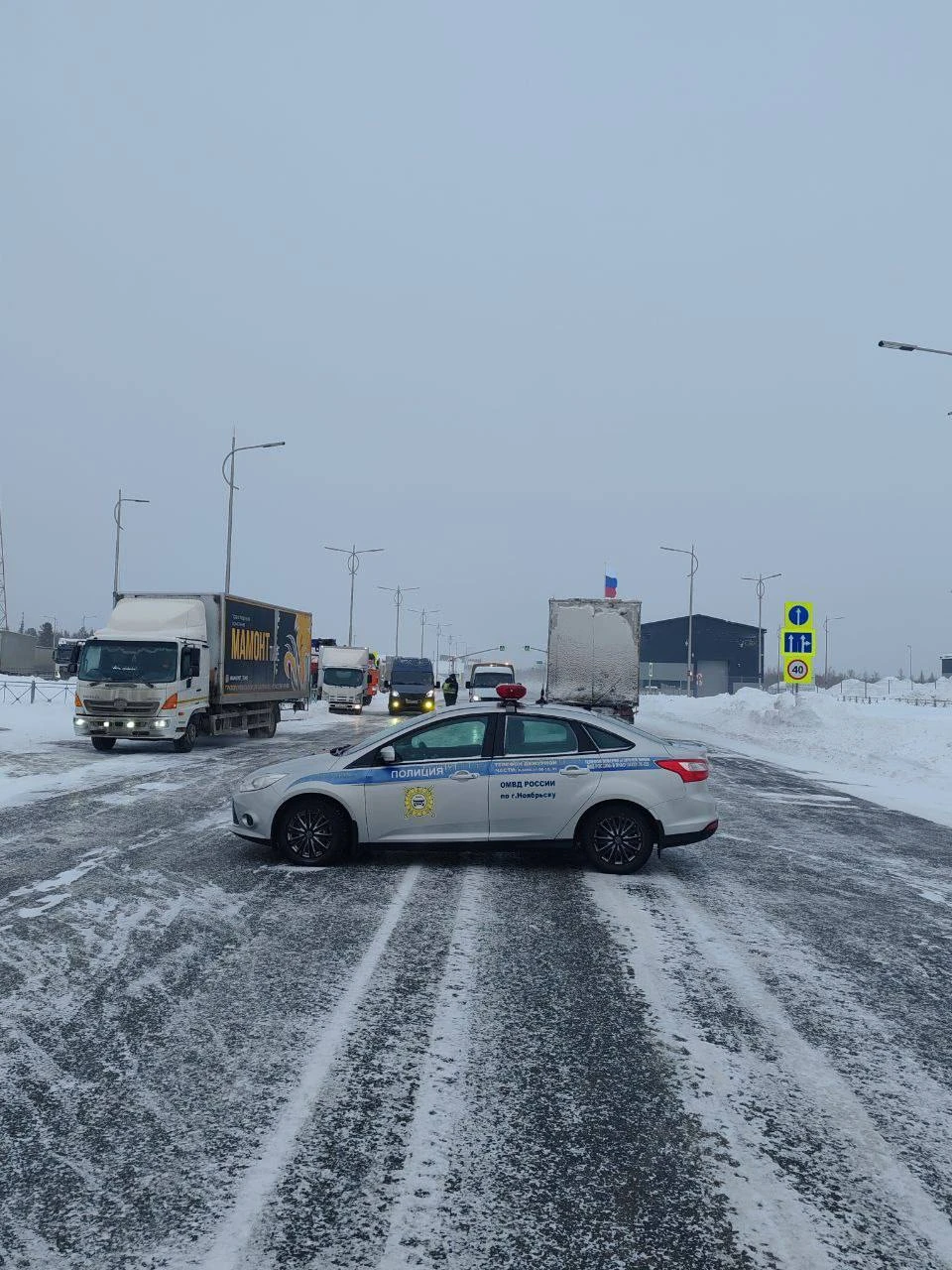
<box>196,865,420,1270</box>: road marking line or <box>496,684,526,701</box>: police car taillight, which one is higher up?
<box>496,684,526,701</box>: police car taillight

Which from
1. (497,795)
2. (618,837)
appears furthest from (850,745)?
(497,795)

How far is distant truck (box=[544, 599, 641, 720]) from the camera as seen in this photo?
23.1m

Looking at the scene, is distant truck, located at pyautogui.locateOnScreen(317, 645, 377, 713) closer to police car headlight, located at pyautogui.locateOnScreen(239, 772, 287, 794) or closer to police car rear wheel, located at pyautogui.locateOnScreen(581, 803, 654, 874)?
police car headlight, located at pyautogui.locateOnScreen(239, 772, 287, 794)

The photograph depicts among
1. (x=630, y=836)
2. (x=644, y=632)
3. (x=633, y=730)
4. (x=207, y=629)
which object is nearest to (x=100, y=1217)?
(x=630, y=836)

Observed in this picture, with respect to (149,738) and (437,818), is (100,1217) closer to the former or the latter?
(437,818)

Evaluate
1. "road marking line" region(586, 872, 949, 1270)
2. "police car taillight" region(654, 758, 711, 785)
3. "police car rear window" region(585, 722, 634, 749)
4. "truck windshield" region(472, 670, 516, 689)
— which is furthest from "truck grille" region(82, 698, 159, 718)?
"truck windshield" region(472, 670, 516, 689)

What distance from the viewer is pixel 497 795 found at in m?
8.54

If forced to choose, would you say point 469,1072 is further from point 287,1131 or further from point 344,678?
point 344,678

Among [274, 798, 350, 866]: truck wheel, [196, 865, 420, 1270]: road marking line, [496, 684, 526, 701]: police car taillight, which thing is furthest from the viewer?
[496, 684, 526, 701]: police car taillight

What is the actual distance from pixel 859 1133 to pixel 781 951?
2.51 meters

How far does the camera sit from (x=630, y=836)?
8.63 meters

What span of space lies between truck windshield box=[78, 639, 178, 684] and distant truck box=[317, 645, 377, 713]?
19166 millimetres

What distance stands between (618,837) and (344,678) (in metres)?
31.4

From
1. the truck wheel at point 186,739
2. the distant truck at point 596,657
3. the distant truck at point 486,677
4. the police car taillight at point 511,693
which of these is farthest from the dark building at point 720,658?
the police car taillight at point 511,693
